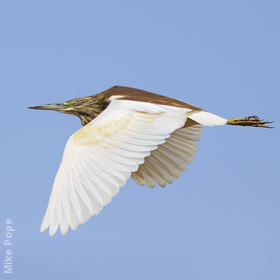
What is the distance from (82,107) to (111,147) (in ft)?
5.35

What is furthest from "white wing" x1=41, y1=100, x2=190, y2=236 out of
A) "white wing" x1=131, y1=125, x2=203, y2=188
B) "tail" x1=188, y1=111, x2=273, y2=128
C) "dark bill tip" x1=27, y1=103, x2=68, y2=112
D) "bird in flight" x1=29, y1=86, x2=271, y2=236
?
"dark bill tip" x1=27, y1=103, x2=68, y2=112

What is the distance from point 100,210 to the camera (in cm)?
398

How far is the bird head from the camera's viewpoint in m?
5.75

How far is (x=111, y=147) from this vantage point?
4.33 meters

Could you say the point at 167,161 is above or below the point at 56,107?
below

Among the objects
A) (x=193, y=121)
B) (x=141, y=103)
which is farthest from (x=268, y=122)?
(x=141, y=103)

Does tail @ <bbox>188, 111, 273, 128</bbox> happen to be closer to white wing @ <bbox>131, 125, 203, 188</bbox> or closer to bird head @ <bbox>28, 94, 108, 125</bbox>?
white wing @ <bbox>131, 125, 203, 188</bbox>

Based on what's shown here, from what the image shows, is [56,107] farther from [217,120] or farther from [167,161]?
[217,120]

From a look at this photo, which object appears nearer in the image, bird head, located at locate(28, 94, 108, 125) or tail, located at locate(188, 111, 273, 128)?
tail, located at locate(188, 111, 273, 128)

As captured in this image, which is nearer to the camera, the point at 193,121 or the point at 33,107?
the point at 193,121

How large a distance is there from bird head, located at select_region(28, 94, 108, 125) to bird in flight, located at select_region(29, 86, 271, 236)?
27cm

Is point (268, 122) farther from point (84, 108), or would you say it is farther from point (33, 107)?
point (33, 107)

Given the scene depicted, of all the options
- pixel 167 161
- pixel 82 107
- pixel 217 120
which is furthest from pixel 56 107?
pixel 217 120

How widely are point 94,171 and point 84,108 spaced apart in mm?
1769
